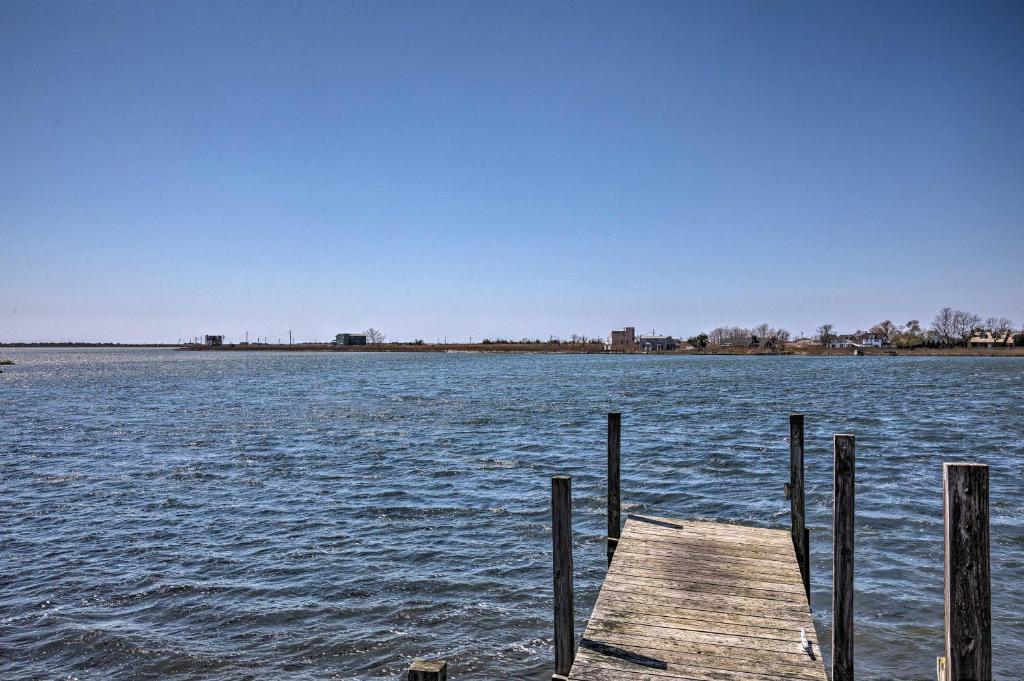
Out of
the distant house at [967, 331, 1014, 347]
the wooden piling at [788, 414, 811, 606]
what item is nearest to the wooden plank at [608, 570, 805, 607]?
the wooden piling at [788, 414, 811, 606]

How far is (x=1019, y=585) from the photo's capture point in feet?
40.0

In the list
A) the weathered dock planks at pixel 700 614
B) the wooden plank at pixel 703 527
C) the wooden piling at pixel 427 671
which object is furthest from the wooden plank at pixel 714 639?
the wooden plank at pixel 703 527

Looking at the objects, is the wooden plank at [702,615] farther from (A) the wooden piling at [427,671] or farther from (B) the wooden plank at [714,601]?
(A) the wooden piling at [427,671]

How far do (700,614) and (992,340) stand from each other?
226113 mm

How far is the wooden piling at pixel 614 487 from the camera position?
487 inches

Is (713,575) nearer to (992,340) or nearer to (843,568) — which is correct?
(843,568)

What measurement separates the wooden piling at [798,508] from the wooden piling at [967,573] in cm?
608

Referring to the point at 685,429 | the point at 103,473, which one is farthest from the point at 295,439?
the point at 685,429

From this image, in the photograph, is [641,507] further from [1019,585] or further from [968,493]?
[968,493]

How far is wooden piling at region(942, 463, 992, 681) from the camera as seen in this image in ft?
16.3

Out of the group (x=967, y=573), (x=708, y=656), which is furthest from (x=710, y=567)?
(x=967, y=573)

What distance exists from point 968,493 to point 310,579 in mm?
10899

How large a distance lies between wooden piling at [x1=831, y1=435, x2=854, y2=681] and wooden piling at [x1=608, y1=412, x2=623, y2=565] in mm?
4415

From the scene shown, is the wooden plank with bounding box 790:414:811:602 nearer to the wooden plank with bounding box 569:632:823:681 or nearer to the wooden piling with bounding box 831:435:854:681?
the wooden piling with bounding box 831:435:854:681
